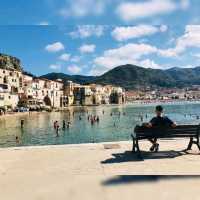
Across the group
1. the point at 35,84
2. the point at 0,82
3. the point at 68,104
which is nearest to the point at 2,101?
the point at 0,82

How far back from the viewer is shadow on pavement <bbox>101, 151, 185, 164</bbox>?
7.69 m

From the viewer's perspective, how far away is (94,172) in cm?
662

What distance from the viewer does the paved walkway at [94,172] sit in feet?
17.6

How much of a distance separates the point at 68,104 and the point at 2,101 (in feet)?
222

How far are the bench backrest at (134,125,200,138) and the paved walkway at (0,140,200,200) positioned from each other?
1.23 ft

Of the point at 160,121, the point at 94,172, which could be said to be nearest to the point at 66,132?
the point at 160,121

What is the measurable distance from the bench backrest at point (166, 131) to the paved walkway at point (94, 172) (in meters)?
0.37

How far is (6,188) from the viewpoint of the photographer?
565 cm

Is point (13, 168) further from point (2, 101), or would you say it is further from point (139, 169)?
point (2, 101)

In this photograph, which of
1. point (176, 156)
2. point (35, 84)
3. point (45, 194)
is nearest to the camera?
point (45, 194)

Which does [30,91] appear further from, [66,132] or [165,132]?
[165,132]

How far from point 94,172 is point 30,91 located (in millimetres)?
124498

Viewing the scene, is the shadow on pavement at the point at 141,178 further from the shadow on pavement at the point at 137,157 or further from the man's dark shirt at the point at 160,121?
the man's dark shirt at the point at 160,121

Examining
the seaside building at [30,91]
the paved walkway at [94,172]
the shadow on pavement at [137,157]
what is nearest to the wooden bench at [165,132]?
the shadow on pavement at [137,157]
